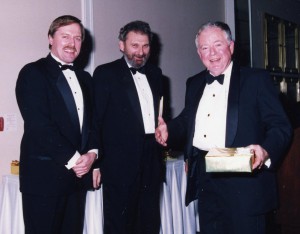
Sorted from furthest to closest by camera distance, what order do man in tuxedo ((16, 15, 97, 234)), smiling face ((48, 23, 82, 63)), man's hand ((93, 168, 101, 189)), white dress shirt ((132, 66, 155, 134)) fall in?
white dress shirt ((132, 66, 155, 134)) < man's hand ((93, 168, 101, 189)) < smiling face ((48, 23, 82, 63)) < man in tuxedo ((16, 15, 97, 234))

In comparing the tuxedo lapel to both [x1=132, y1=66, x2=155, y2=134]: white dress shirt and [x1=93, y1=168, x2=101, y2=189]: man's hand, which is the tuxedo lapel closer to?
[x1=132, y1=66, x2=155, y2=134]: white dress shirt

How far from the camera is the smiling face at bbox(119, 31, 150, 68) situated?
278 centimetres

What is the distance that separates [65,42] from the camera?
7.73ft

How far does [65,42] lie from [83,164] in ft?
2.52

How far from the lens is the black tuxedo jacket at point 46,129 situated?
2.17 m

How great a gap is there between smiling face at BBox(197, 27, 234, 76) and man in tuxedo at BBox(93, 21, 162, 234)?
758mm

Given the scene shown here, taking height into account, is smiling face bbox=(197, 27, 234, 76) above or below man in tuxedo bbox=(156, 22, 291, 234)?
above

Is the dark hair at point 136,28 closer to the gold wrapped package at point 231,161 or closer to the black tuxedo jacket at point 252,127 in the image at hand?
the black tuxedo jacket at point 252,127

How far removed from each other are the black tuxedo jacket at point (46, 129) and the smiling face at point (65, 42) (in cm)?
11

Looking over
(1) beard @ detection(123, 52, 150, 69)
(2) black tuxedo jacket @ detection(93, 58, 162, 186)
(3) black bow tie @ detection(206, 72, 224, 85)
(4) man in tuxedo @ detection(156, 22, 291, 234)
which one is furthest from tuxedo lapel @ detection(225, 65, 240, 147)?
(1) beard @ detection(123, 52, 150, 69)

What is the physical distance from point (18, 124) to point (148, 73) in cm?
114

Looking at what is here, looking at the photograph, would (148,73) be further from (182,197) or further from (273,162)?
(273,162)

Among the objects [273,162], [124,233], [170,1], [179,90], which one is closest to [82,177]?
[124,233]

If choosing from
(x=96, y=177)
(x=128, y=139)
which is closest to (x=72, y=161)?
(x=96, y=177)
